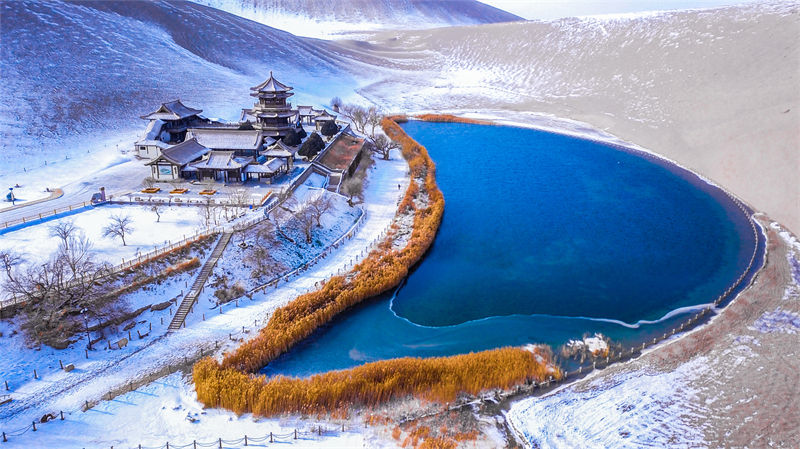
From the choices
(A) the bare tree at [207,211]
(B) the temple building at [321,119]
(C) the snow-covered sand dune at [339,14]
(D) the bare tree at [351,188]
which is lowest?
(A) the bare tree at [207,211]

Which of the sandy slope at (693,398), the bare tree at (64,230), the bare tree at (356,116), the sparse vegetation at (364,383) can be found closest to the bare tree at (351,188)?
the bare tree at (64,230)

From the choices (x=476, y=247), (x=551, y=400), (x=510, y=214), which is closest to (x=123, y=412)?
(x=551, y=400)

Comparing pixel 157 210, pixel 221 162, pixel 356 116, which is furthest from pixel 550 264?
pixel 356 116

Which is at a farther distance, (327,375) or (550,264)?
(550,264)

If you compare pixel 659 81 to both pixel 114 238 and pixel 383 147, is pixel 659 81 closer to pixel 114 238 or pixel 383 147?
pixel 383 147

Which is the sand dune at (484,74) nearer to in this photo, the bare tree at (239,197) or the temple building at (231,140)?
the temple building at (231,140)

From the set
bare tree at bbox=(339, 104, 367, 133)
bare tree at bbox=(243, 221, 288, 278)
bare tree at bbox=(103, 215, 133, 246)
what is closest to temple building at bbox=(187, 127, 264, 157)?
bare tree at bbox=(103, 215, 133, 246)

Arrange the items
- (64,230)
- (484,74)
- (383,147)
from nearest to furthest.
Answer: (64,230)
(383,147)
(484,74)
